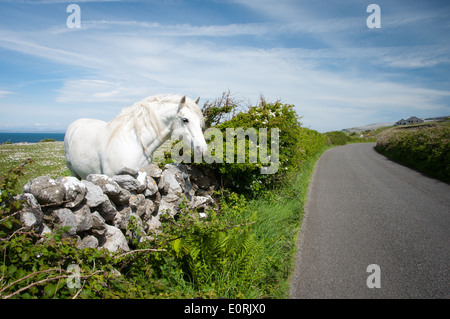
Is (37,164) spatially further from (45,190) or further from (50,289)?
(50,289)

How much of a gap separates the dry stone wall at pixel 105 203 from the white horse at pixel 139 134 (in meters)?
0.36

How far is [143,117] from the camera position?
4461mm

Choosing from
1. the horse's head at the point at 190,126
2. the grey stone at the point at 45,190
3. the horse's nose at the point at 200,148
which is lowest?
the grey stone at the point at 45,190

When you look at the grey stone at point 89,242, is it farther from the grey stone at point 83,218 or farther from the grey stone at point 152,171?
the grey stone at point 152,171

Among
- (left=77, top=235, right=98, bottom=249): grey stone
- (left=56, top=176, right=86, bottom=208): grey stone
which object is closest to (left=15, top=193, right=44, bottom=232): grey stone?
(left=56, top=176, right=86, bottom=208): grey stone

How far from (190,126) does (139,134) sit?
87 cm

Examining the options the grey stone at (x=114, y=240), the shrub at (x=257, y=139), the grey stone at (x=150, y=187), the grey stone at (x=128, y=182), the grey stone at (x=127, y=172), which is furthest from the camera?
the shrub at (x=257, y=139)

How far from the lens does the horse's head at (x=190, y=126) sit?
174 inches

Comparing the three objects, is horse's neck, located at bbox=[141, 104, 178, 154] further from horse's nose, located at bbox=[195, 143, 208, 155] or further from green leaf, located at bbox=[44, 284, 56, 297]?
green leaf, located at bbox=[44, 284, 56, 297]

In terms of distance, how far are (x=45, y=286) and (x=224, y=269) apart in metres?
2.00

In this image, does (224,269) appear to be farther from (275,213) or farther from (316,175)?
(316,175)

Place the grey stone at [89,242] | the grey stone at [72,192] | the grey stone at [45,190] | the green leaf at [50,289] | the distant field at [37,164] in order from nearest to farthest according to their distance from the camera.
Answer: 1. the green leaf at [50,289]
2. the grey stone at [45,190]
3. the grey stone at [72,192]
4. the grey stone at [89,242]
5. the distant field at [37,164]

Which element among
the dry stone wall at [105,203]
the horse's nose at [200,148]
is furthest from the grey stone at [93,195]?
the horse's nose at [200,148]
